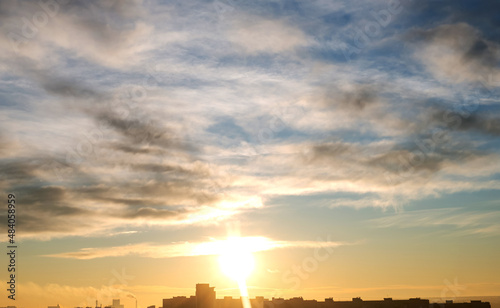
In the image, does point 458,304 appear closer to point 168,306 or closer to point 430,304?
point 430,304

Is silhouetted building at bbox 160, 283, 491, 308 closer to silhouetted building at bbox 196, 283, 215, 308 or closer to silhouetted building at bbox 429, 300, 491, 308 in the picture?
silhouetted building at bbox 429, 300, 491, 308

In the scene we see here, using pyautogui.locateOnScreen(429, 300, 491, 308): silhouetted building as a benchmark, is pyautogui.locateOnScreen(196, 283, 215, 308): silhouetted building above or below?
above

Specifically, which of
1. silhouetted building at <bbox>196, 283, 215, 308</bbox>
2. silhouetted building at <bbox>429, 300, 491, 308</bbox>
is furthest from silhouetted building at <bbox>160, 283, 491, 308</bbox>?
silhouetted building at <bbox>196, 283, 215, 308</bbox>

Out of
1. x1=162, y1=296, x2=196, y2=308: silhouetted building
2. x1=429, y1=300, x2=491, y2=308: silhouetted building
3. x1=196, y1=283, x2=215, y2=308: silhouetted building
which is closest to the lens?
x1=196, y1=283, x2=215, y2=308: silhouetted building

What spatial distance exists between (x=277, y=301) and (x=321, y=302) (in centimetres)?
993

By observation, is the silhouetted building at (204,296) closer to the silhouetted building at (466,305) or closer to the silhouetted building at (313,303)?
the silhouetted building at (313,303)

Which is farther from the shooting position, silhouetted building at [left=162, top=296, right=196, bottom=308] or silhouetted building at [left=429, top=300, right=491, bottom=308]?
silhouetted building at [left=162, top=296, right=196, bottom=308]

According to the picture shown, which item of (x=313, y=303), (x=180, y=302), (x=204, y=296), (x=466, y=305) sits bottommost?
(x=466, y=305)

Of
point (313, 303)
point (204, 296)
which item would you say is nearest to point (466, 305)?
point (313, 303)

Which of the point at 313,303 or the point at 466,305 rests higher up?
the point at 313,303

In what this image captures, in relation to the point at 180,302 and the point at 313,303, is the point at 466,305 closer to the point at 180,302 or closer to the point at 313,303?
the point at 313,303

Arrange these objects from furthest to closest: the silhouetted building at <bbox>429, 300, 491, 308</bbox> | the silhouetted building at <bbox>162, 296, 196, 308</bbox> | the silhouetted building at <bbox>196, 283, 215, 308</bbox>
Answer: the silhouetted building at <bbox>162, 296, 196, 308</bbox>, the silhouetted building at <bbox>429, 300, 491, 308</bbox>, the silhouetted building at <bbox>196, 283, 215, 308</bbox>

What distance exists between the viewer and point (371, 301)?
10975cm

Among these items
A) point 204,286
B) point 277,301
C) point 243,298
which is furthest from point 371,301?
point 204,286
